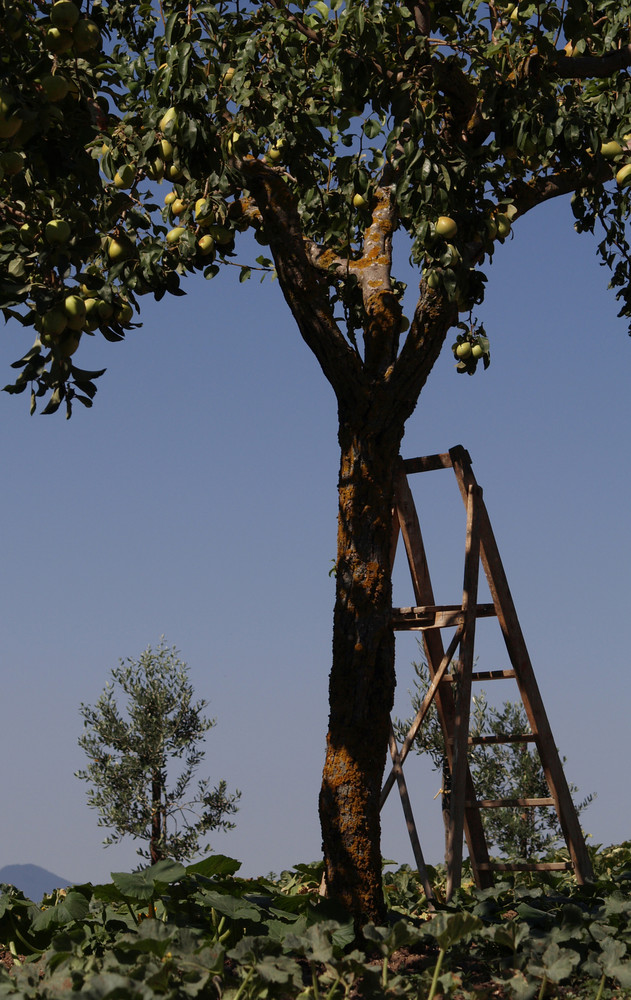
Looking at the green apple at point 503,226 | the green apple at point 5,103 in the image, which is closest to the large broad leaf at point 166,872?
the green apple at point 5,103

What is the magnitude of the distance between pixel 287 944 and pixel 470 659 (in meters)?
3.54

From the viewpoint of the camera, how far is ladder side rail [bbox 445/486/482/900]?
775 cm

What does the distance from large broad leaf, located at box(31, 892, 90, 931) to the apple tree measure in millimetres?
1732

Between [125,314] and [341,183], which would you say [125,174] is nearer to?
[125,314]

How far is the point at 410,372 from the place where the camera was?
24.6 ft

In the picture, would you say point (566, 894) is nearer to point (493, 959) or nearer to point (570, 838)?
point (570, 838)

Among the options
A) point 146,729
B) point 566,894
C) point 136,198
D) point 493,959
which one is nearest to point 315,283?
point 136,198

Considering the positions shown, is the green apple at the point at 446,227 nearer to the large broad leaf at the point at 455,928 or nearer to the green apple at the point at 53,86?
the green apple at the point at 53,86

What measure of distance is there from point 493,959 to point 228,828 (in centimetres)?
1057

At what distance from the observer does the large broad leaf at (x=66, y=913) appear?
669 centimetres

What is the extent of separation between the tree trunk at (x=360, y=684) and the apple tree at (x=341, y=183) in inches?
0.6

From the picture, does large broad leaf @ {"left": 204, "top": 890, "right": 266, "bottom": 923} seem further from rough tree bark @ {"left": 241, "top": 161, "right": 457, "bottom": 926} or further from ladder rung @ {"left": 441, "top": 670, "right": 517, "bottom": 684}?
ladder rung @ {"left": 441, "top": 670, "right": 517, "bottom": 684}

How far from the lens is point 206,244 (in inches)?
299

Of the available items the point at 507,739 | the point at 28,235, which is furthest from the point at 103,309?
the point at 507,739
